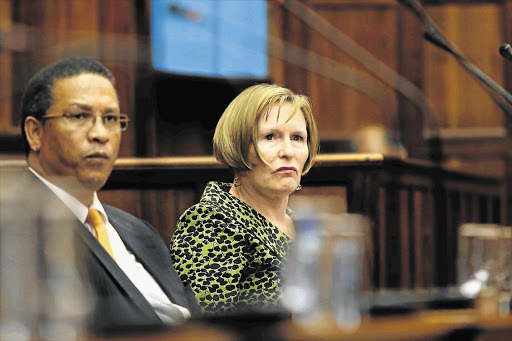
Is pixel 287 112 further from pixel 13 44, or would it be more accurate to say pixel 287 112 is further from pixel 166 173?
pixel 13 44

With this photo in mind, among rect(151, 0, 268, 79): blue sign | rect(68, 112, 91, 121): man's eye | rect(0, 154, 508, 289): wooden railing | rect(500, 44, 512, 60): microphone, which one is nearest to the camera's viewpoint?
rect(500, 44, 512, 60): microphone

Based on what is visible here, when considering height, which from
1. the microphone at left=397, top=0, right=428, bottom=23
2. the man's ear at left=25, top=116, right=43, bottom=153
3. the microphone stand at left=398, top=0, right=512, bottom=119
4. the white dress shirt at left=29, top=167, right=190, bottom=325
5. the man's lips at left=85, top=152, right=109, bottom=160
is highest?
the microphone at left=397, top=0, right=428, bottom=23

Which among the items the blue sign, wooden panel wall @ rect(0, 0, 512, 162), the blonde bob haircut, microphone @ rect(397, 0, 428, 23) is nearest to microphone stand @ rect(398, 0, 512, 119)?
microphone @ rect(397, 0, 428, 23)

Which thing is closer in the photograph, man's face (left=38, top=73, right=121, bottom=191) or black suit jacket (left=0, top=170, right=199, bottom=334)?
black suit jacket (left=0, top=170, right=199, bottom=334)

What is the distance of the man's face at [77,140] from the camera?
151 cm

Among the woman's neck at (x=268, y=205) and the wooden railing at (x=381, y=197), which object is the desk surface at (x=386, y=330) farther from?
the wooden railing at (x=381, y=197)

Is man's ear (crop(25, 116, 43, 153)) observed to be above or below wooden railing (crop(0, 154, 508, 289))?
above

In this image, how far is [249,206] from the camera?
1.50m

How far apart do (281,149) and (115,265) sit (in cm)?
37

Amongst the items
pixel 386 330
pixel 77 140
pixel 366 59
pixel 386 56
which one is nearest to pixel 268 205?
pixel 77 140

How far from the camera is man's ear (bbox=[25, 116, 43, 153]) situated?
1.51 m

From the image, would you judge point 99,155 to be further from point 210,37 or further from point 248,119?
point 210,37

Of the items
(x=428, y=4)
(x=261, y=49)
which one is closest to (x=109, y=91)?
(x=261, y=49)

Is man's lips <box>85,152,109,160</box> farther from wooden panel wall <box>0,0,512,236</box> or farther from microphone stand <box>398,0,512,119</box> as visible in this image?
wooden panel wall <box>0,0,512,236</box>
